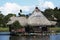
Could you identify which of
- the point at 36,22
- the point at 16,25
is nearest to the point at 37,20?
the point at 36,22

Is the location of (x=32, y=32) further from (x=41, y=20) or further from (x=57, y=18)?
(x=57, y=18)

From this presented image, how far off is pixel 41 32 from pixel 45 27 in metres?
1.39

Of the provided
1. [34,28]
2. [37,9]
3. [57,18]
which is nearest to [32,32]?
[34,28]

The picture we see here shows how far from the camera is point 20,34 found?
44281mm

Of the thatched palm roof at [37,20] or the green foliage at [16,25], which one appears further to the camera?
the thatched palm roof at [37,20]

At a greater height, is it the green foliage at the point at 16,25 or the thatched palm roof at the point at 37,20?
the thatched palm roof at the point at 37,20

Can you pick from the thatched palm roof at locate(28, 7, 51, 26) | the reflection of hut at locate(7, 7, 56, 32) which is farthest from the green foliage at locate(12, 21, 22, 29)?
the thatched palm roof at locate(28, 7, 51, 26)

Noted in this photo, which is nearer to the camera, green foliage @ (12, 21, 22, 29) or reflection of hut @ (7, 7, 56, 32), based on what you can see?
green foliage @ (12, 21, 22, 29)

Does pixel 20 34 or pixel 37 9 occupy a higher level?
pixel 37 9

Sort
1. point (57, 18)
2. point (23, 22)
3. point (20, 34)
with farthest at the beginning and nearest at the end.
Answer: point (57, 18) → point (23, 22) → point (20, 34)

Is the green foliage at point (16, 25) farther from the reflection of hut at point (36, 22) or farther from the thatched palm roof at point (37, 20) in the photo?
the thatched palm roof at point (37, 20)

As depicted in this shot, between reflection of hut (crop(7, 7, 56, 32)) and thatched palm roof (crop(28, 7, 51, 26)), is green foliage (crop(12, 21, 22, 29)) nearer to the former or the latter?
reflection of hut (crop(7, 7, 56, 32))

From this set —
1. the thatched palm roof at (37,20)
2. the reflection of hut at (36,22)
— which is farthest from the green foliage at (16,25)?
the thatched palm roof at (37,20)

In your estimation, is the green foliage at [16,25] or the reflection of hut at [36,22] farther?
the reflection of hut at [36,22]
